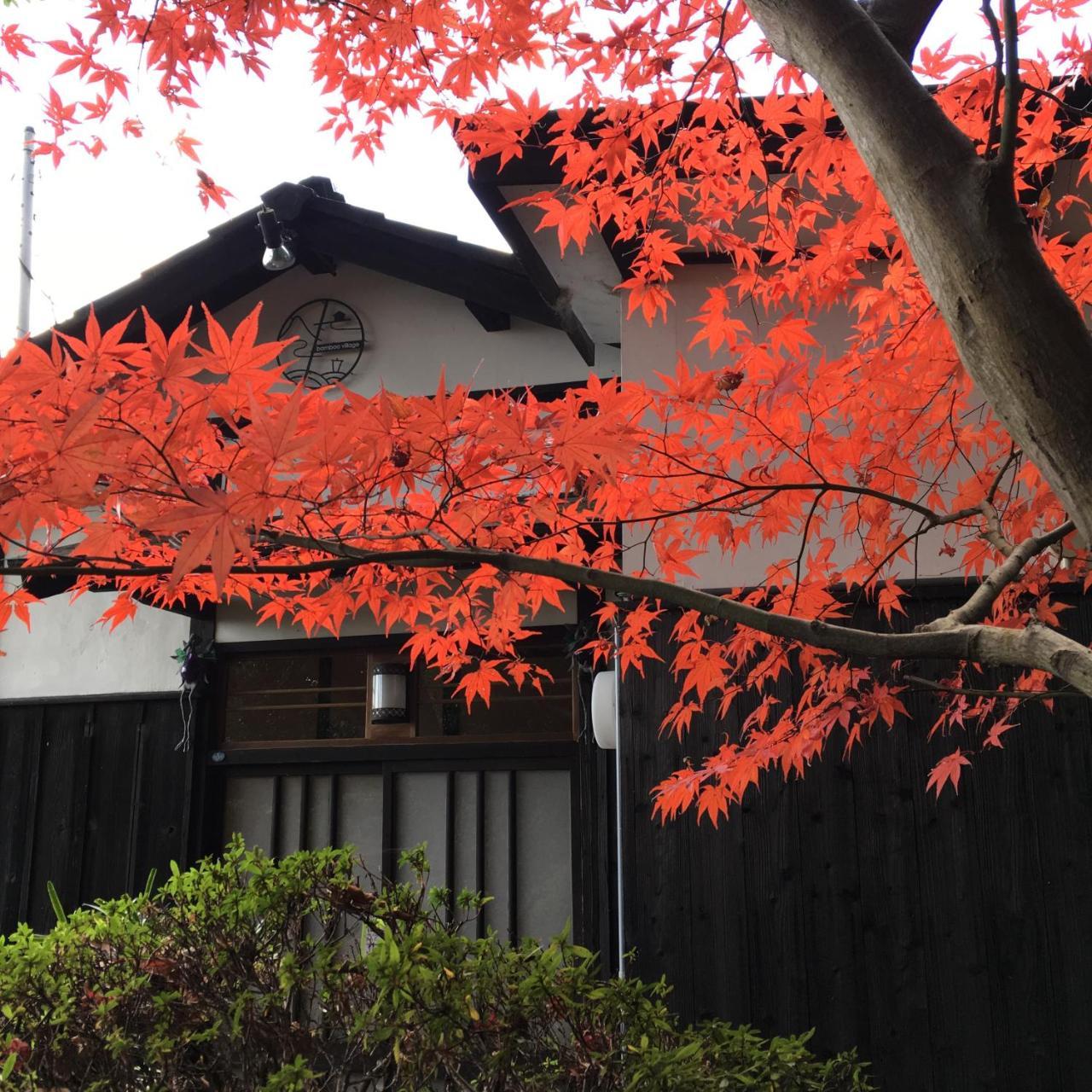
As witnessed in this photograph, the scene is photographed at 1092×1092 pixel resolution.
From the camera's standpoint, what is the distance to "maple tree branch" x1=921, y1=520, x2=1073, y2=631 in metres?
1.92

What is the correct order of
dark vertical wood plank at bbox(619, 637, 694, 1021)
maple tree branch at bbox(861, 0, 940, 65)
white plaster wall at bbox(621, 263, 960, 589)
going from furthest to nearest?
white plaster wall at bbox(621, 263, 960, 589), dark vertical wood plank at bbox(619, 637, 694, 1021), maple tree branch at bbox(861, 0, 940, 65)

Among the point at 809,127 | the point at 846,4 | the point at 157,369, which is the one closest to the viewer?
the point at 846,4

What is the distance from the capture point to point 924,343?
321 centimetres

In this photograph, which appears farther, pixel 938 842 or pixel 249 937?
pixel 938 842

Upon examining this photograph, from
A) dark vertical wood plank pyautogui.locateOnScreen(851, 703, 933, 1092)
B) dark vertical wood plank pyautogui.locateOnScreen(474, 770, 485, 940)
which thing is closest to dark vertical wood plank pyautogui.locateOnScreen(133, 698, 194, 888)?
dark vertical wood plank pyautogui.locateOnScreen(474, 770, 485, 940)

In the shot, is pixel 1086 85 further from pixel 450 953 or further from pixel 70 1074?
pixel 70 1074

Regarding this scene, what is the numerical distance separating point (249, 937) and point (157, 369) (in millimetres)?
1798

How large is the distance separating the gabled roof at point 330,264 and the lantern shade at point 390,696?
7.66 ft

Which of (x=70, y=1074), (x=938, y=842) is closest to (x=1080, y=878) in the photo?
(x=938, y=842)

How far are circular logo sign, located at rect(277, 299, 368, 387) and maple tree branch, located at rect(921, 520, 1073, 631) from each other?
5.35 meters

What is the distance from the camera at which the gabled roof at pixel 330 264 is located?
20.1 feet

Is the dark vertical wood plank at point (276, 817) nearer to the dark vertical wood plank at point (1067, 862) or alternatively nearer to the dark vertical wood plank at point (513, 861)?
the dark vertical wood plank at point (513, 861)

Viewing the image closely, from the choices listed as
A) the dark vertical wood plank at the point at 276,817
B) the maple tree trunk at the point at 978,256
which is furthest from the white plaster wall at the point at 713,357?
the dark vertical wood plank at the point at 276,817

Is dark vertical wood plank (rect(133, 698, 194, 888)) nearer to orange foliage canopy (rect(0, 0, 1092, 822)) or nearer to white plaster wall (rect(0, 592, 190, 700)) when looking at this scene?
white plaster wall (rect(0, 592, 190, 700))
